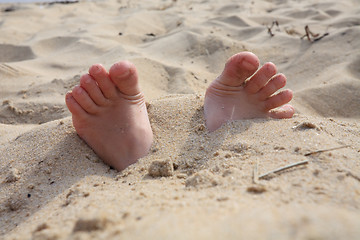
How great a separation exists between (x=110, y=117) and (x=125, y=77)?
22cm

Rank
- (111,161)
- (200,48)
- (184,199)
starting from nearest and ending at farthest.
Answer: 1. (184,199)
2. (111,161)
3. (200,48)

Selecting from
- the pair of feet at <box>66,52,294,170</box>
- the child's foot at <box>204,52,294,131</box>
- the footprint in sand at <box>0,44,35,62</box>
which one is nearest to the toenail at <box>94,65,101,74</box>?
the pair of feet at <box>66,52,294,170</box>

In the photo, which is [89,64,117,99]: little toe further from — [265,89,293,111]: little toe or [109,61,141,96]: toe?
[265,89,293,111]: little toe

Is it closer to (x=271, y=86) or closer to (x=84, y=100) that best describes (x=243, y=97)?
(x=271, y=86)

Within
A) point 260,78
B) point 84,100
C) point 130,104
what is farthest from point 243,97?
point 84,100

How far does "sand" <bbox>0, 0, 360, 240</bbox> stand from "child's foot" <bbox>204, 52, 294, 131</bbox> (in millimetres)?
81

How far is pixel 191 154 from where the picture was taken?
1.27 m

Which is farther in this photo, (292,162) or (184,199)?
(292,162)

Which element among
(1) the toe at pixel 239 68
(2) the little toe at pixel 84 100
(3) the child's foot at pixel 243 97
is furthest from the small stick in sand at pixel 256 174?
(2) the little toe at pixel 84 100

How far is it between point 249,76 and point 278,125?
0.96 feet

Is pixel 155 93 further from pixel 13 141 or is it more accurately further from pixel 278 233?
pixel 278 233

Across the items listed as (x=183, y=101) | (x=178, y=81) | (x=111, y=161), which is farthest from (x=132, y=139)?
(x=178, y=81)

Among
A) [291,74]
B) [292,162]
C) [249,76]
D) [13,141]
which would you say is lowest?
[291,74]

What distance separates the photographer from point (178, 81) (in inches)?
93.4
